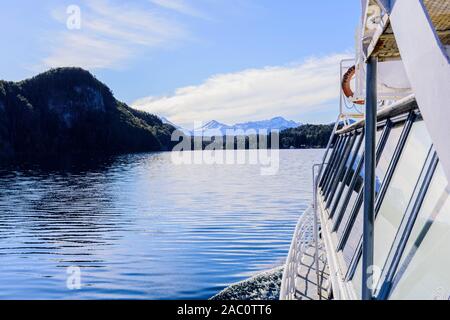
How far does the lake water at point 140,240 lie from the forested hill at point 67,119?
3752 inches

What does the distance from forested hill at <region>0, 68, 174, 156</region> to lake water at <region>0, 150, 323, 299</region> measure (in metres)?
95.3

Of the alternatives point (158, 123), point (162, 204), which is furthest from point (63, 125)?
point (162, 204)

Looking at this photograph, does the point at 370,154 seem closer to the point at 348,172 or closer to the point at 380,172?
the point at 380,172

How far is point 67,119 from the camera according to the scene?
147 meters

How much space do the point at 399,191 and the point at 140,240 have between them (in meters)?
21.5

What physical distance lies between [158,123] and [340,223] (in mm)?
185765

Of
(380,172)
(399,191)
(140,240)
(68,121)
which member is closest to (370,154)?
(399,191)

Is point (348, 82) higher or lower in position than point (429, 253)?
higher

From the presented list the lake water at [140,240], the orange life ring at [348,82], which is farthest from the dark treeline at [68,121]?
the orange life ring at [348,82]

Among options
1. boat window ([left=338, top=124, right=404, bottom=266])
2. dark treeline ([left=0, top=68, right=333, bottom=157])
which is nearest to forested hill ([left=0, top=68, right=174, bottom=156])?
dark treeline ([left=0, top=68, right=333, bottom=157])

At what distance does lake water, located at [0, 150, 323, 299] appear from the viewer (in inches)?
622

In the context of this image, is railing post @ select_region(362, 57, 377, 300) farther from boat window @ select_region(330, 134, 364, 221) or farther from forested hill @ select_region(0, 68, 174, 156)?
forested hill @ select_region(0, 68, 174, 156)

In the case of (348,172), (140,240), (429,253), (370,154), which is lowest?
(140,240)
